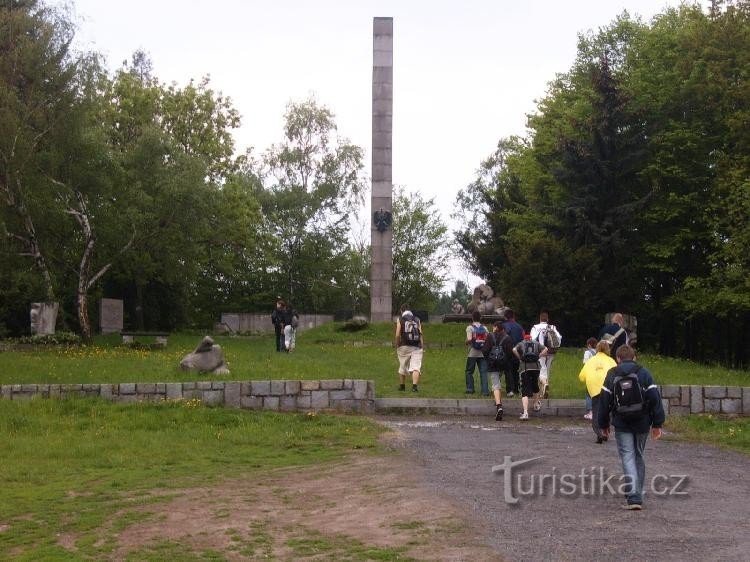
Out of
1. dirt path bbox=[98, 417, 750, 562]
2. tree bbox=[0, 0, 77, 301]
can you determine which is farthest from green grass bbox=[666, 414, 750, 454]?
tree bbox=[0, 0, 77, 301]

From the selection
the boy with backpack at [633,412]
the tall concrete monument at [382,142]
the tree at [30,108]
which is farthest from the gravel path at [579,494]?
the tall concrete monument at [382,142]

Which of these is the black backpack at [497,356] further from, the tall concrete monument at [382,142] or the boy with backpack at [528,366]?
the tall concrete monument at [382,142]

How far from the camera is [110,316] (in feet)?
145

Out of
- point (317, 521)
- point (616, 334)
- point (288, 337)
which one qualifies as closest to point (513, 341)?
point (616, 334)

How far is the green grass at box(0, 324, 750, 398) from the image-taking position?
19922mm

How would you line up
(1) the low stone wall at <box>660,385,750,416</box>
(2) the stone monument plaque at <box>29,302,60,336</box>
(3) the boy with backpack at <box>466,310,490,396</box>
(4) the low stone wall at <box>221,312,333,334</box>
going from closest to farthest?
(1) the low stone wall at <box>660,385,750,416</box>
(3) the boy with backpack at <box>466,310,490,396</box>
(2) the stone monument plaque at <box>29,302,60,336</box>
(4) the low stone wall at <box>221,312,333,334</box>

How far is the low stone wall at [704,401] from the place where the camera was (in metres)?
17.7

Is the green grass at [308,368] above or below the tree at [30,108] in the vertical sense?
below

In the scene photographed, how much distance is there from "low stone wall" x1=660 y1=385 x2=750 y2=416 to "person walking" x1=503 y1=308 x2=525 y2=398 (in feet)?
8.72

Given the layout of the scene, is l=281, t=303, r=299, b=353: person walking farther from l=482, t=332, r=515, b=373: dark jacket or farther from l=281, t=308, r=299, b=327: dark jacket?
l=482, t=332, r=515, b=373: dark jacket

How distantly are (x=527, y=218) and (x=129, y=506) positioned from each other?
36.4 meters

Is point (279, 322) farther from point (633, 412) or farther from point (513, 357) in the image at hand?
point (633, 412)

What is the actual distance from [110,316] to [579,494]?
36512mm

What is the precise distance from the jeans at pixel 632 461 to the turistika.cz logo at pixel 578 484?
73 millimetres
